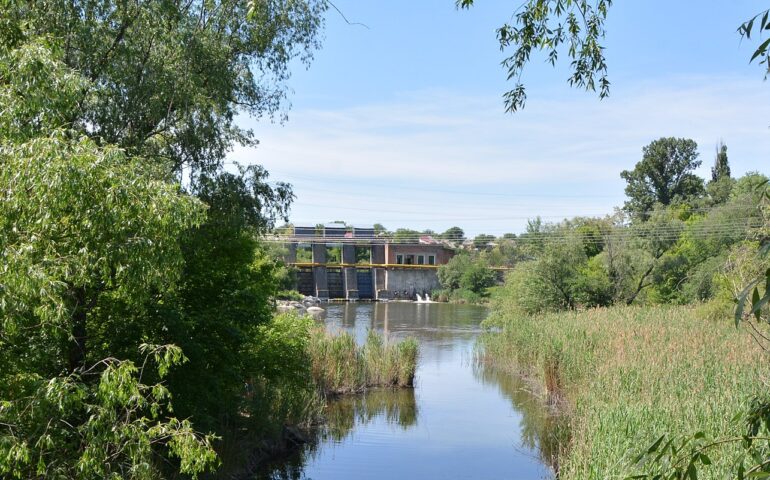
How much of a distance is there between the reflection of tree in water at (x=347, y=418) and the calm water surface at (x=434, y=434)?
0.02 m

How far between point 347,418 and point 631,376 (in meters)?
6.29

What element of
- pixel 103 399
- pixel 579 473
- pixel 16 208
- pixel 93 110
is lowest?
pixel 579 473

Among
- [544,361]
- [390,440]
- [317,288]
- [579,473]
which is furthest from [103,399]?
[317,288]

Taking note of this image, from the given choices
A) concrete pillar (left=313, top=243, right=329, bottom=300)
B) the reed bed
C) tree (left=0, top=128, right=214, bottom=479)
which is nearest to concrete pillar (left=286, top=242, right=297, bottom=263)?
concrete pillar (left=313, top=243, right=329, bottom=300)

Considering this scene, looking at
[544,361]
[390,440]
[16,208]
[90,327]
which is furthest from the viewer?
[544,361]

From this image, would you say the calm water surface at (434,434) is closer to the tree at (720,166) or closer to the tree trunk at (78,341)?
the tree trunk at (78,341)

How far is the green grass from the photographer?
29.6ft

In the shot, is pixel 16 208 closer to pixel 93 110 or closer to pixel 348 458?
pixel 93 110

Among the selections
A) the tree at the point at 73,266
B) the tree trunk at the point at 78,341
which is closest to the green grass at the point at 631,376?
the tree at the point at 73,266

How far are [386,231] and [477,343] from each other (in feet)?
185

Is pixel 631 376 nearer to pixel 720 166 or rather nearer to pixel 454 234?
pixel 720 166

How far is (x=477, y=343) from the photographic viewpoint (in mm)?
25531

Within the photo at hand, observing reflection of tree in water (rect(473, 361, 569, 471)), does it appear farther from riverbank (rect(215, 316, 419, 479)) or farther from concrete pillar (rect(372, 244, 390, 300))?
concrete pillar (rect(372, 244, 390, 300))

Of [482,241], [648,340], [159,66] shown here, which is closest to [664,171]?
[482,241]
